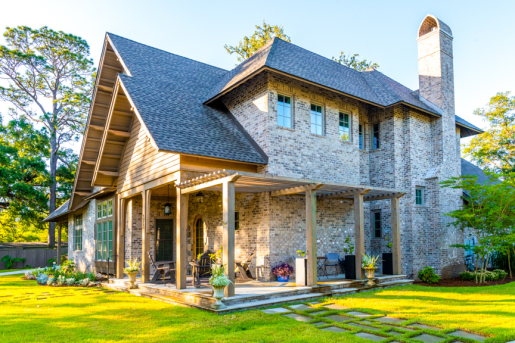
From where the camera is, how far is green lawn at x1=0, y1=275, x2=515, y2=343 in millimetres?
6117

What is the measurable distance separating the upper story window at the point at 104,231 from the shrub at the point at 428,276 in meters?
11.2

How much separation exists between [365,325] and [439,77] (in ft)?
39.8

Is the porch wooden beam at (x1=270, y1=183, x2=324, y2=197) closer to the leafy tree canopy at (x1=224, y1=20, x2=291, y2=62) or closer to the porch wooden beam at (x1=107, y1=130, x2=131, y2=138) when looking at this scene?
the porch wooden beam at (x1=107, y1=130, x2=131, y2=138)

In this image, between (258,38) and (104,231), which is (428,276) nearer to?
(104,231)

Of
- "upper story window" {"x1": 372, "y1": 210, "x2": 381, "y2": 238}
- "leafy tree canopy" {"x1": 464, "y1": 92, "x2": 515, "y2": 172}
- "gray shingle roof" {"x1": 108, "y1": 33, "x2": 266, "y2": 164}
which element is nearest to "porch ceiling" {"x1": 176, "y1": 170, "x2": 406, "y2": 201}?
"gray shingle roof" {"x1": 108, "y1": 33, "x2": 266, "y2": 164}

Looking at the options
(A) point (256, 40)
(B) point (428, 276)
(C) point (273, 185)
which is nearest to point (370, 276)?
(B) point (428, 276)

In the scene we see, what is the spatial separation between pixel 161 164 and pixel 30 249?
773 inches

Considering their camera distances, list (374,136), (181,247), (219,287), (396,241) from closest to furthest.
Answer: (219,287) < (181,247) < (396,241) < (374,136)

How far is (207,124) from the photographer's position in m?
11.8

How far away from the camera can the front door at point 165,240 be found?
13.6m

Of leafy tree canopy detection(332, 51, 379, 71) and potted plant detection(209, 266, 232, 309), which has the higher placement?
leafy tree canopy detection(332, 51, 379, 71)

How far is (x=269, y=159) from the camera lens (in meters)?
11.2

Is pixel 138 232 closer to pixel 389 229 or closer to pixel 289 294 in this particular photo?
pixel 289 294

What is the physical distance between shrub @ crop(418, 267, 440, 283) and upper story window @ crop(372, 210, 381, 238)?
1980 mm
